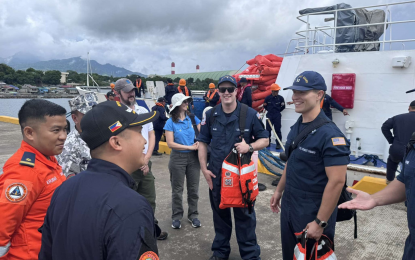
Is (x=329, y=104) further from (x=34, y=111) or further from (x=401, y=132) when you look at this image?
(x=34, y=111)

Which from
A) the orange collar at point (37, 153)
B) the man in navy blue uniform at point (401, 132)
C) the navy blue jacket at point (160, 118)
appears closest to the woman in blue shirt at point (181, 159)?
the orange collar at point (37, 153)

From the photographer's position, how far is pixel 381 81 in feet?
20.5

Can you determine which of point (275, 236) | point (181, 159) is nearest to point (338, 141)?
point (275, 236)

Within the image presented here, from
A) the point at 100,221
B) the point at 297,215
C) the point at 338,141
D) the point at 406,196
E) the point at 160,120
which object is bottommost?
the point at 297,215

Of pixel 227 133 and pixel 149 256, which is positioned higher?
pixel 227 133

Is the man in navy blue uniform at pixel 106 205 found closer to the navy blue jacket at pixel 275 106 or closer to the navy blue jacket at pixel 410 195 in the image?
the navy blue jacket at pixel 410 195

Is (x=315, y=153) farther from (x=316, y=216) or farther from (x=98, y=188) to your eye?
(x=98, y=188)

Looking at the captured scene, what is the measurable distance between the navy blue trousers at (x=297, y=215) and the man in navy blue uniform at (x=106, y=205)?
4.59ft

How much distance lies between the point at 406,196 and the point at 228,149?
1628 millimetres

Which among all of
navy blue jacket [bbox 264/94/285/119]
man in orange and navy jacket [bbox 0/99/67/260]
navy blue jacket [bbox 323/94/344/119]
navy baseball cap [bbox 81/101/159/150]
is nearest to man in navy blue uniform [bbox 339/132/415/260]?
navy baseball cap [bbox 81/101/159/150]

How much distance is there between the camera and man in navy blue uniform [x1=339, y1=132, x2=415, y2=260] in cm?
146

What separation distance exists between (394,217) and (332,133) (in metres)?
3.09

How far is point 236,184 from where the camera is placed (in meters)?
2.77

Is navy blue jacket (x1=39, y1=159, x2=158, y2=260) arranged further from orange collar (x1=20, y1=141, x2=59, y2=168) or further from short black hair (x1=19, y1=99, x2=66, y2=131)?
short black hair (x1=19, y1=99, x2=66, y2=131)
